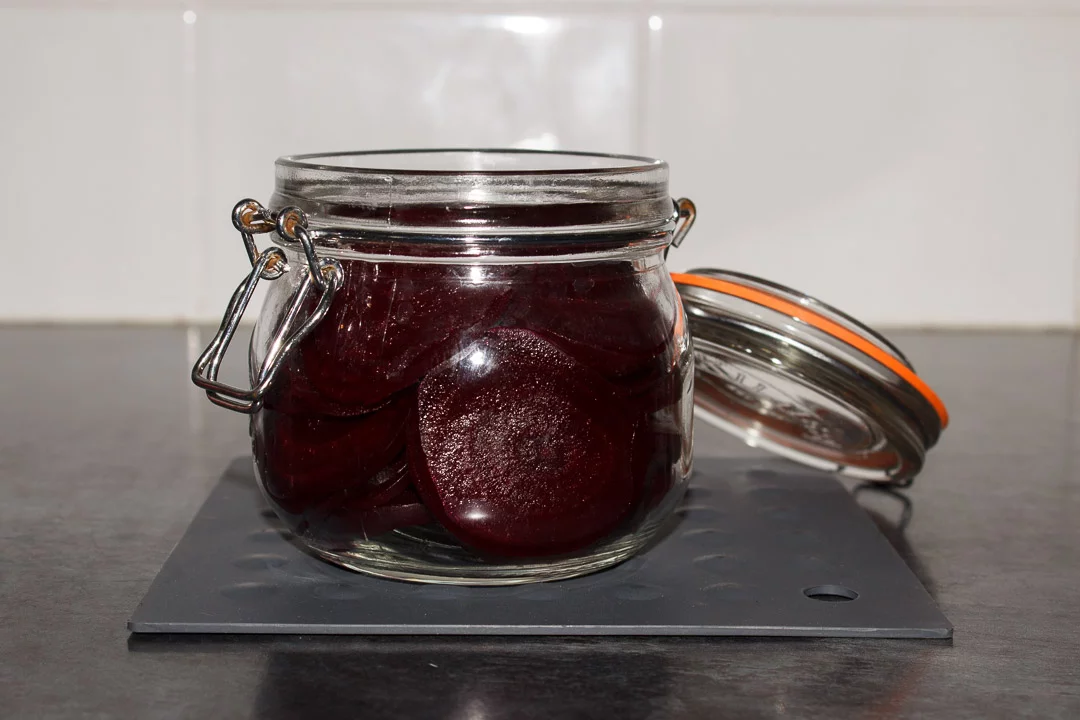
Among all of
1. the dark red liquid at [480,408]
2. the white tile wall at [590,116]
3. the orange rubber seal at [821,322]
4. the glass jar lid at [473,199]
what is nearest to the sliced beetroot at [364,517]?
the dark red liquid at [480,408]

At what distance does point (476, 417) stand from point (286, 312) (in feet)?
0.32

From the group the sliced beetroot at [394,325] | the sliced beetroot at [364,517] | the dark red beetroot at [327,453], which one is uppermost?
the sliced beetroot at [394,325]

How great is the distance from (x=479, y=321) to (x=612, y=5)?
2.46ft

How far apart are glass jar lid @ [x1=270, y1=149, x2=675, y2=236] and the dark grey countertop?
0.51ft

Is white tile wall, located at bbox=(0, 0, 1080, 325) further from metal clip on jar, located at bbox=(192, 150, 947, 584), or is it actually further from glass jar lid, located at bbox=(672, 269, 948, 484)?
metal clip on jar, located at bbox=(192, 150, 947, 584)

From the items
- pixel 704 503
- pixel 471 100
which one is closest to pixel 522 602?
pixel 704 503

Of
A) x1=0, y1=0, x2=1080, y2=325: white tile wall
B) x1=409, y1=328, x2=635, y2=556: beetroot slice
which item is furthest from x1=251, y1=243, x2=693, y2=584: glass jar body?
x1=0, y1=0, x2=1080, y2=325: white tile wall

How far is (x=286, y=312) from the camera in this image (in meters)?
0.48

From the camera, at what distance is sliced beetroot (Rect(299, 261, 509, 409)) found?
44 cm

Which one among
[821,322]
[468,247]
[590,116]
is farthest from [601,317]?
[590,116]

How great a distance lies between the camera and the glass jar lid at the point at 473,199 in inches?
17.5

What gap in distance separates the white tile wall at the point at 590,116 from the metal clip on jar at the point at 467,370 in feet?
2.13

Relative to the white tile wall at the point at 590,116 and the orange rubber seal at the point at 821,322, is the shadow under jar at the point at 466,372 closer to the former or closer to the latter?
the orange rubber seal at the point at 821,322

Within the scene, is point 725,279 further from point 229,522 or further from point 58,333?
point 58,333
